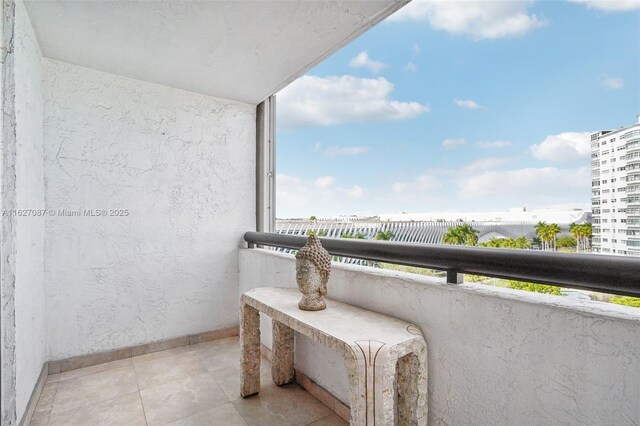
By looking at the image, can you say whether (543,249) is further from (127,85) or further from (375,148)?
(127,85)

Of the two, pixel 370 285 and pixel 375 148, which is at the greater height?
pixel 375 148

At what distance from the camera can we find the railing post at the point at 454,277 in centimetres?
123

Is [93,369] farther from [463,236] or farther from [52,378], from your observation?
[463,236]

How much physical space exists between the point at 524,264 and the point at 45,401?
2807 mm

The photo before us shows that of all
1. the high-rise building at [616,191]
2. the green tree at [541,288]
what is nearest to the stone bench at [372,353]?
the green tree at [541,288]

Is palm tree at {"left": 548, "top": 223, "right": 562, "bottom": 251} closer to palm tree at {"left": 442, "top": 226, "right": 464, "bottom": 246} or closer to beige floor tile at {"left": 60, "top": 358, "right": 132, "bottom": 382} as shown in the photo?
palm tree at {"left": 442, "top": 226, "right": 464, "bottom": 246}

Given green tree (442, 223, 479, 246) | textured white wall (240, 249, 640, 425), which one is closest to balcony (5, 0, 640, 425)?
textured white wall (240, 249, 640, 425)

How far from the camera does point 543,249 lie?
3.42 ft

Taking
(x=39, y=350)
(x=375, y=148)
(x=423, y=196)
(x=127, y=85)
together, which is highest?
(x=127, y=85)

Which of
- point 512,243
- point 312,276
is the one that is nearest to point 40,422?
point 312,276

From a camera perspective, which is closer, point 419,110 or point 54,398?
point 54,398

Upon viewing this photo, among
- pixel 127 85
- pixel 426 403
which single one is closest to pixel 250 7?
pixel 127 85

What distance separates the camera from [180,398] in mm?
1966

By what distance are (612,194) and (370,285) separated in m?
0.99
